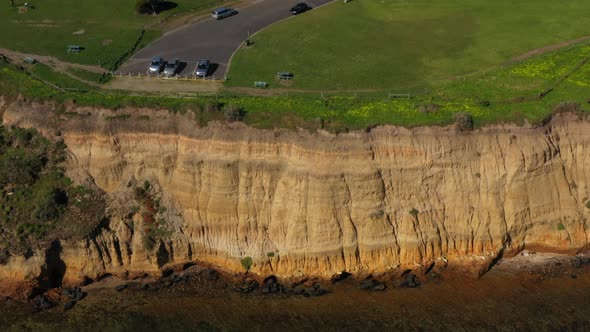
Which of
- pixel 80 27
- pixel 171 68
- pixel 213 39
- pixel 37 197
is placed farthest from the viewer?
pixel 80 27

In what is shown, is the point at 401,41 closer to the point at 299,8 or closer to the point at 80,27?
the point at 299,8

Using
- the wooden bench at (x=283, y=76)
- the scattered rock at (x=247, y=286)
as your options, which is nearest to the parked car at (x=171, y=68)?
the wooden bench at (x=283, y=76)

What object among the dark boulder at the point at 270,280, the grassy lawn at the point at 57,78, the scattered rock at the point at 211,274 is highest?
the grassy lawn at the point at 57,78

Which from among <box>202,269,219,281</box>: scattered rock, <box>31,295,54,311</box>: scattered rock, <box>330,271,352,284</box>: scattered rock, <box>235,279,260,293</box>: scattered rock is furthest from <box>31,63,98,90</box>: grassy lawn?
<box>330,271,352,284</box>: scattered rock

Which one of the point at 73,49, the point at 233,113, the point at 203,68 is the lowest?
the point at 233,113

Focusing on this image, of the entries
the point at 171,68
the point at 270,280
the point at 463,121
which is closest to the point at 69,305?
the point at 270,280

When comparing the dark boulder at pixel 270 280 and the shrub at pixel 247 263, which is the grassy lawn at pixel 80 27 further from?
the dark boulder at pixel 270 280

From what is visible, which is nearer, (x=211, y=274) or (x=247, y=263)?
(x=247, y=263)

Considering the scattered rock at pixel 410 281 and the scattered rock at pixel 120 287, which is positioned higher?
the scattered rock at pixel 120 287
